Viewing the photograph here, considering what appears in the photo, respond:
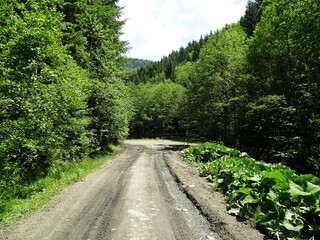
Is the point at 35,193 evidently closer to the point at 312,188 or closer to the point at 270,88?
the point at 312,188

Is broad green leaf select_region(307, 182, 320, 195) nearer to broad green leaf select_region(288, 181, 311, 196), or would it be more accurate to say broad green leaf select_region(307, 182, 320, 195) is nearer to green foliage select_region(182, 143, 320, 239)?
green foliage select_region(182, 143, 320, 239)

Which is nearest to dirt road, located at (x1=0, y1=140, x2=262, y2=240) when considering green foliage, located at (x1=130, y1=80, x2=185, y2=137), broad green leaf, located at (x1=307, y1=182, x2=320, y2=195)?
broad green leaf, located at (x1=307, y1=182, x2=320, y2=195)

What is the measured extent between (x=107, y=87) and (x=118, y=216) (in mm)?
12965

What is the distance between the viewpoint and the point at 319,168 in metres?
12.3

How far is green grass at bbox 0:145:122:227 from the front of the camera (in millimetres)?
5444

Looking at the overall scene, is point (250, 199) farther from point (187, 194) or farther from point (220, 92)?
point (220, 92)

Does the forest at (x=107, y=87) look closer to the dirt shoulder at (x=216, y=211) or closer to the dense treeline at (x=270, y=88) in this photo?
the dense treeline at (x=270, y=88)

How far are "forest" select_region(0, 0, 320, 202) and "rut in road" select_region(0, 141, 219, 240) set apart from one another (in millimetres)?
2128

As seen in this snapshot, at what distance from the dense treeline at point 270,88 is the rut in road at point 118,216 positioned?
11.8 m

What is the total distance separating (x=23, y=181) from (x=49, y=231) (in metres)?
5.17

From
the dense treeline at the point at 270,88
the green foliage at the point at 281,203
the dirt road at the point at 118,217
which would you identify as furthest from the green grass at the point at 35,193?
the dense treeline at the point at 270,88

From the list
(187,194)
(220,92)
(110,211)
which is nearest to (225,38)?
(220,92)

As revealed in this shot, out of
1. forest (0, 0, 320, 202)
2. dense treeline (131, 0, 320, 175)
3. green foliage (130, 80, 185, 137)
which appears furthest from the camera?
green foliage (130, 80, 185, 137)

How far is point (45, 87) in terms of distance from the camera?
24.1 feet
